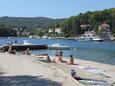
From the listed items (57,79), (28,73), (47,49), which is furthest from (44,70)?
(47,49)

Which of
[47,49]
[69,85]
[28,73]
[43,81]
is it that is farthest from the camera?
[47,49]

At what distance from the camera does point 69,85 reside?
20031mm

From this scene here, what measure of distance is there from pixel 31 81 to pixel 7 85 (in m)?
1.87

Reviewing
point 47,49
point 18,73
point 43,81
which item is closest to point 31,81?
point 43,81

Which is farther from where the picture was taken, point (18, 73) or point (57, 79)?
point (18, 73)

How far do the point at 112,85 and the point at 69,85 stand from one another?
139 inches

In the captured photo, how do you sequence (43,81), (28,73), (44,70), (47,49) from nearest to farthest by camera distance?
(43,81) < (28,73) < (44,70) < (47,49)

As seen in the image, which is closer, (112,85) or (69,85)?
(69,85)

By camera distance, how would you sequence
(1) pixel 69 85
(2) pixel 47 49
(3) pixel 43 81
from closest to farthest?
(1) pixel 69 85
(3) pixel 43 81
(2) pixel 47 49

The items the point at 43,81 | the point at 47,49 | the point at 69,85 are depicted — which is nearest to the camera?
the point at 69,85

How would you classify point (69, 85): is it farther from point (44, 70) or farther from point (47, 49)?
point (47, 49)

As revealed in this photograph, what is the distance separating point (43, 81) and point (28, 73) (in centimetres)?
414

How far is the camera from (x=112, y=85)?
73.3ft

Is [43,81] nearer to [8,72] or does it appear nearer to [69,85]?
[69,85]
